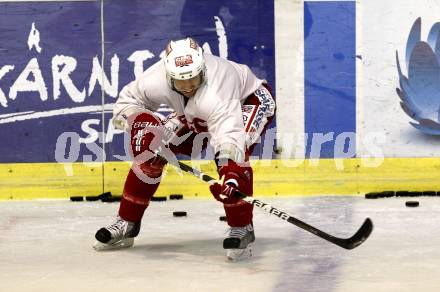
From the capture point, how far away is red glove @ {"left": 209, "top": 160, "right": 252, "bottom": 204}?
438cm

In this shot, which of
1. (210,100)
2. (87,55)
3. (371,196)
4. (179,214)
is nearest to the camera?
(210,100)

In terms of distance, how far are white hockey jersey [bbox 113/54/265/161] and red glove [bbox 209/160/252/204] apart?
0.09m

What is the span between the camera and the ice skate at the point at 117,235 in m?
4.80

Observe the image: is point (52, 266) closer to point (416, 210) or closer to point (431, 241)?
point (431, 241)

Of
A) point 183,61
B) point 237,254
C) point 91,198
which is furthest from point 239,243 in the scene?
point 91,198

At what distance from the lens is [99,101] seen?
659 cm

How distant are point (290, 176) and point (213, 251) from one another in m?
1.87

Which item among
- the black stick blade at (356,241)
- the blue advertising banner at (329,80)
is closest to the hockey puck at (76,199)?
the blue advertising banner at (329,80)

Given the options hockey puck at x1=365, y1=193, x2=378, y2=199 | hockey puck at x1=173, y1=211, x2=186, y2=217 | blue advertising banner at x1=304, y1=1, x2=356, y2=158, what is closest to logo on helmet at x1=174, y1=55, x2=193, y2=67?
hockey puck at x1=173, y1=211, x2=186, y2=217

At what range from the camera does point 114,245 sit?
16.0 feet

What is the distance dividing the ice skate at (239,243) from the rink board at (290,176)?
1894mm

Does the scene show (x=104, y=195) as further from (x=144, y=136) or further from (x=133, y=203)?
(x=144, y=136)

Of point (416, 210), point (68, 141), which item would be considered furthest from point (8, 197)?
point (416, 210)

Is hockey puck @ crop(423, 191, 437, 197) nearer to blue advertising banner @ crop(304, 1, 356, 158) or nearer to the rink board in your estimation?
the rink board
